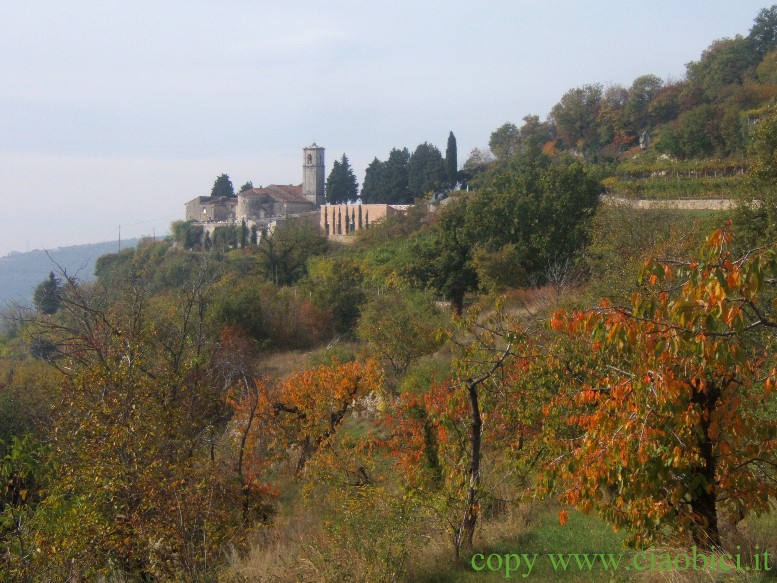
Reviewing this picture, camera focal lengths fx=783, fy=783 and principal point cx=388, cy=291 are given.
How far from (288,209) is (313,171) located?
13647mm

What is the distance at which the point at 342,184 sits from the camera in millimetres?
65438

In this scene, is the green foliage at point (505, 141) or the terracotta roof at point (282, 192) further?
the terracotta roof at point (282, 192)

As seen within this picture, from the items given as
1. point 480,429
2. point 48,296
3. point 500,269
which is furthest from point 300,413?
point 500,269

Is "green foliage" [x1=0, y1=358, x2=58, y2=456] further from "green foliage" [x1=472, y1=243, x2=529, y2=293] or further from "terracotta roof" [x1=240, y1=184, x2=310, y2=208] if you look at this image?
"terracotta roof" [x1=240, y1=184, x2=310, y2=208]

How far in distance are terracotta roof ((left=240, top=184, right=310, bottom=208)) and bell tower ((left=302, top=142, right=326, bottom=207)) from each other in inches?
106

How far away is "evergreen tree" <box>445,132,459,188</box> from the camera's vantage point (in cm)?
5612

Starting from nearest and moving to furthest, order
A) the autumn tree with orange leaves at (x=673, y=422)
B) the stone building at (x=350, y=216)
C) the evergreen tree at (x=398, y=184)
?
the autumn tree with orange leaves at (x=673, y=422)
the stone building at (x=350, y=216)
the evergreen tree at (x=398, y=184)

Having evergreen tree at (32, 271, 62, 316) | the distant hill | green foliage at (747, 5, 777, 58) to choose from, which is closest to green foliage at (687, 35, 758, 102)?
green foliage at (747, 5, 777, 58)

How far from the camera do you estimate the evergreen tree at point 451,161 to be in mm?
56125

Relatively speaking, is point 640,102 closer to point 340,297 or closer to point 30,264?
point 340,297

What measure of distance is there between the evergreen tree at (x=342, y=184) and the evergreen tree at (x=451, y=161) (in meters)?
11.7

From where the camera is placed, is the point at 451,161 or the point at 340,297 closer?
the point at 340,297

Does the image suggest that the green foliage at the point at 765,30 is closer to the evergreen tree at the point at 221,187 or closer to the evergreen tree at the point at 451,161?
the evergreen tree at the point at 451,161

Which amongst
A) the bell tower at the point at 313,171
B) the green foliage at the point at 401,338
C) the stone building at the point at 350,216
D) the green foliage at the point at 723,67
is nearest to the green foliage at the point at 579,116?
the green foliage at the point at 723,67
